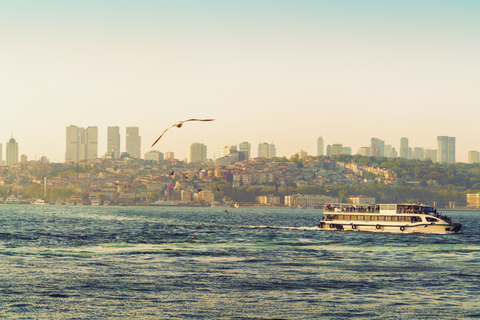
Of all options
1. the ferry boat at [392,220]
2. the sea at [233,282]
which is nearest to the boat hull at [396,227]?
the ferry boat at [392,220]

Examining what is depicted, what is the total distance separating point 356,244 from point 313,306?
33.7 metres

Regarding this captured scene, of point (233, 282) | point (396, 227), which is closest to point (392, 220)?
point (396, 227)

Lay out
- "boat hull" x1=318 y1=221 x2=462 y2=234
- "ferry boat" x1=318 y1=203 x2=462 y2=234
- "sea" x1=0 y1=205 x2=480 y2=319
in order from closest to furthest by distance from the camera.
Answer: "sea" x1=0 y1=205 x2=480 y2=319, "boat hull" x1=318 y1=221 x2=462 y2=234, "ferry boat" x1=318 y1=203 x2=462 y2=234

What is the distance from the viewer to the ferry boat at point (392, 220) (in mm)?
75500

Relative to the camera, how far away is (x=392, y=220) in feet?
257

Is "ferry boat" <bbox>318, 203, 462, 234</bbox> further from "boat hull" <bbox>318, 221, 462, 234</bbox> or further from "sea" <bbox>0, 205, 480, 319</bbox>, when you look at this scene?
"sea" <bbox>0, 205, 480, 319</bbox>

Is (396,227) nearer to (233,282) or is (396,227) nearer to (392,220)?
(392,220)

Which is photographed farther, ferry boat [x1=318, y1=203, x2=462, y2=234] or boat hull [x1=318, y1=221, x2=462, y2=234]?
ferry boat [x1=318, y1=203, x2=462, y2=234]

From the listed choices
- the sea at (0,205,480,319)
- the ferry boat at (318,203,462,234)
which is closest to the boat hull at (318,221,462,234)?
the ferry boat at (318,203,462,234)

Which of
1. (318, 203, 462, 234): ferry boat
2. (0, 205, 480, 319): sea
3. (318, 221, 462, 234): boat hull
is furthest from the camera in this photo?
(318, 203, 462, 234): ferry boat

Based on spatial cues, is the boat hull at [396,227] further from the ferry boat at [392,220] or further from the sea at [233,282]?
the sea at [233,282]

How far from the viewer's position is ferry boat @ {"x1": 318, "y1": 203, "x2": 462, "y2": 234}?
75500 mm

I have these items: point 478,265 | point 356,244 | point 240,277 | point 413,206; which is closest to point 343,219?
point 413,206

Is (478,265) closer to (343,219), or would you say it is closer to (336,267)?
(336,267)
